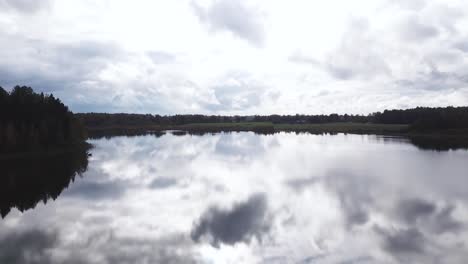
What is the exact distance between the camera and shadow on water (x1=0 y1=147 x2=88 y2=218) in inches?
681

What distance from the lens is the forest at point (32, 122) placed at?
120 feet

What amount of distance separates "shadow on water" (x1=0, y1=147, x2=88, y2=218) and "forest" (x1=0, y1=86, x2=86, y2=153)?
2.10 metres

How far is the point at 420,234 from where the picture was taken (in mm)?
11453

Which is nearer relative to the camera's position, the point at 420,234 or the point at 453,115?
the point at 420,234

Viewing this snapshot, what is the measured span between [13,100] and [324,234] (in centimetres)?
3921

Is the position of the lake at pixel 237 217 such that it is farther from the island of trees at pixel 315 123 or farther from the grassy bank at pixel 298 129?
the grassy bank at pixel 298 129

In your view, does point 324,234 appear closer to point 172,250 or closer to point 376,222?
point 376,222

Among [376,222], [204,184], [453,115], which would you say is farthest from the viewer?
[453,115]

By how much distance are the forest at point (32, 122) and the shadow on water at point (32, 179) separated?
210 centimetres

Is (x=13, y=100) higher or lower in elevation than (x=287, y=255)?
higher

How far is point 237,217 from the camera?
13688mm

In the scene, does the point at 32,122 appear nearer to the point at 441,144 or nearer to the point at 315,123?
the point at 441,144

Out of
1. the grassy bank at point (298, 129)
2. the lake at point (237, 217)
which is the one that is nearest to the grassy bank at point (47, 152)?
the lake at point (237, 217)

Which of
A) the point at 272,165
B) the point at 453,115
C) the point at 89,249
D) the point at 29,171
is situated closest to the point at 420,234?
the point at 89,249
